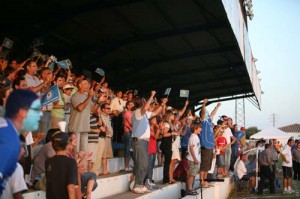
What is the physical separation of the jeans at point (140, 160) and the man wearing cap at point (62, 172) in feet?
10.4

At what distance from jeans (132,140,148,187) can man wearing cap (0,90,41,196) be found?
5.04 meters

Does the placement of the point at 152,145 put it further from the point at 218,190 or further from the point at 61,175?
the point at 61,175

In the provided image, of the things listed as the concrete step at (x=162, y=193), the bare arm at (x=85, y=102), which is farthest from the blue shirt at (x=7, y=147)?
the concrete step at (x=162, y=193)

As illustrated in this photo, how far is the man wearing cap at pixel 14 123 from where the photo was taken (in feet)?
8.38

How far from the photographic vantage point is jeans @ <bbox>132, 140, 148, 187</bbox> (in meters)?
7.64

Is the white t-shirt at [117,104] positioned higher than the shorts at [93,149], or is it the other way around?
the white t-shirt at [117,104]

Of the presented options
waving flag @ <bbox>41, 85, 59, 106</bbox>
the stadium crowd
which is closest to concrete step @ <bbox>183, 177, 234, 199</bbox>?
the stadium crowd

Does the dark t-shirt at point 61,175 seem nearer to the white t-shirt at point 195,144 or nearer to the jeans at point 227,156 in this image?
the white t-shirt at point 195,144

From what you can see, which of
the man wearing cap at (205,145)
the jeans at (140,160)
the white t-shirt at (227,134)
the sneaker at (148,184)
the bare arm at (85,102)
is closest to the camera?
the bare arm at (85,102)

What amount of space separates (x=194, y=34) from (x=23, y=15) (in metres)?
6.07

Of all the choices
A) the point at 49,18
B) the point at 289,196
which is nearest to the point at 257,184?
the point at 289,196

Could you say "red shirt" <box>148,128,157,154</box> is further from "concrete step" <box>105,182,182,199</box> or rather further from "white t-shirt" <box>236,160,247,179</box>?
"white t-shirt" <box>236,160,247,179</box>

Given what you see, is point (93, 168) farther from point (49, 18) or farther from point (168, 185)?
point (49, 18)

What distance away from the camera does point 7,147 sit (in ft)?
8.35
